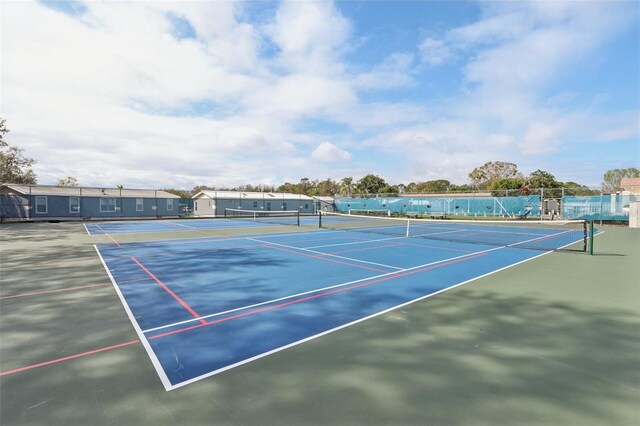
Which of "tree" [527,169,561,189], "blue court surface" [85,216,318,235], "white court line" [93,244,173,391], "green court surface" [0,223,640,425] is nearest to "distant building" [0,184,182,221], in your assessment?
"blue court surface" [85,216,318,235]

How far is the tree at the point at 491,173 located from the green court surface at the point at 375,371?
88.6 meters

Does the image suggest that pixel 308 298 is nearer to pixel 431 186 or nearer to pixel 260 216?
pixel 260 216

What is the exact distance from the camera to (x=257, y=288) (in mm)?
8422

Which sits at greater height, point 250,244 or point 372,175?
point 372,175

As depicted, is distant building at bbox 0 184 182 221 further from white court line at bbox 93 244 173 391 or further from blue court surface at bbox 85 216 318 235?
white court line at bbox 93 244 173 391

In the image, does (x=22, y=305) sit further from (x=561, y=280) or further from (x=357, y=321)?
(x=561, y=280)

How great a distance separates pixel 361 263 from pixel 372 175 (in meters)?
68.9

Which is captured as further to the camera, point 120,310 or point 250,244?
point 250,244

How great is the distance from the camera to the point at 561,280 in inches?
370

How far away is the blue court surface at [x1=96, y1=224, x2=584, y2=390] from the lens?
504cm

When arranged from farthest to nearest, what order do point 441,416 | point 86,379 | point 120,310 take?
1. point 120,310
2. point 86,379
3. point 441,416

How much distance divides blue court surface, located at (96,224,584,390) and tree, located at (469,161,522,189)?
8239 centimetres

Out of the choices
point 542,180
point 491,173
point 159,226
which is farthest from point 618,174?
point 159,226

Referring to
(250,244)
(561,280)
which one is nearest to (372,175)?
(250,244)
